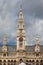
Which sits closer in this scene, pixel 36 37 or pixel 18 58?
pixel 18 58

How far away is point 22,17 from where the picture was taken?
65.4 meters

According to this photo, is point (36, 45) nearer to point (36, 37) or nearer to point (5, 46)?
point (36, 37)

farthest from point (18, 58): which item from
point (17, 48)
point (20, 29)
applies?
point (20, 29)

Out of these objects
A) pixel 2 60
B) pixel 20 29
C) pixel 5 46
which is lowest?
pixel 2 60

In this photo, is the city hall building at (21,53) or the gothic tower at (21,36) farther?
the gothic tower at (21,36)

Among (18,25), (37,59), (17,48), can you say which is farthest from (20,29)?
(37,59)

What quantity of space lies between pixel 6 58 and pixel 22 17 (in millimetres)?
12430

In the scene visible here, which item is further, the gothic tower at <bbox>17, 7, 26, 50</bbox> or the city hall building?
the gothic tower at <bbox>17, 7, 26, 50</bbox>

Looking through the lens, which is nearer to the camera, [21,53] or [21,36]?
[21,53]

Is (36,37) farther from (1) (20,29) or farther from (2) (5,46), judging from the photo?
(2) (5,46)

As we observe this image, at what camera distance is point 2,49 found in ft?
211

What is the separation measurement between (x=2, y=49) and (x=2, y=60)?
327 cm

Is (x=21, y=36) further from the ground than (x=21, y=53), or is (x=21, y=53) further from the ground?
(x=21, y=36)

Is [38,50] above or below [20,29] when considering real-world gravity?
below
